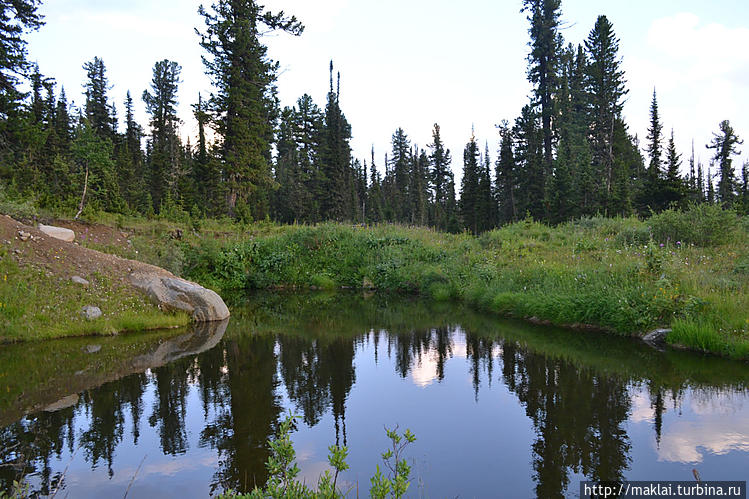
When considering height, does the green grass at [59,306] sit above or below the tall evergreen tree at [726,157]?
below

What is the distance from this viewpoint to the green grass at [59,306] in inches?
407

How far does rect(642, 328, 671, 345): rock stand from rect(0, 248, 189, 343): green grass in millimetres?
11982

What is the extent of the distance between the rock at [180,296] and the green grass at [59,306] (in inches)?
14.2

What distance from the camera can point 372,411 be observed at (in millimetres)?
6926

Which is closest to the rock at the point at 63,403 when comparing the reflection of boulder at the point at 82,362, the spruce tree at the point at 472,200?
the reflection of boulder at the point at 82,362

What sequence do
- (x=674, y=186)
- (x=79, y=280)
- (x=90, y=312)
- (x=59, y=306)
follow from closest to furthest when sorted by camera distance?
(x=59, y=306)
(x=90, y=312)
(x=79, y=280)
(x=674, y=186)

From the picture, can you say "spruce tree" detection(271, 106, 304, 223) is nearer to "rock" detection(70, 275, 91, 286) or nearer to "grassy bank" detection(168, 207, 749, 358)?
"grassy bank" detection(168, 207, 749, 358)

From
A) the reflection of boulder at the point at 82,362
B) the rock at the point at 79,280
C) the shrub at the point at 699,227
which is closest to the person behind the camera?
the reflection of boulder at the point at 82,362

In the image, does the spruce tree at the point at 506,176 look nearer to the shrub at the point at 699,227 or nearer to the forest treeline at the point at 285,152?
the forest treeline at the point at 285,152

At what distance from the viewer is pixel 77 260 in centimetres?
1227

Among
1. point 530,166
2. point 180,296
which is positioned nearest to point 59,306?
point 180,296

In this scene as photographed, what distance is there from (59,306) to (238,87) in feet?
78.7

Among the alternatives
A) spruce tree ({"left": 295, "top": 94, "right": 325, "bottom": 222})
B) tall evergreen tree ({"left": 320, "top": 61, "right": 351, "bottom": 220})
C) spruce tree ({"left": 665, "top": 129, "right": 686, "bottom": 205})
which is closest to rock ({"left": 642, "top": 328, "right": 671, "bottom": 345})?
spruce tree ({"left": 665, "top": 129, "right": 686, "bottom": 205})

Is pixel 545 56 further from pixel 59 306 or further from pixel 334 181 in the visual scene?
pixel 59 306
